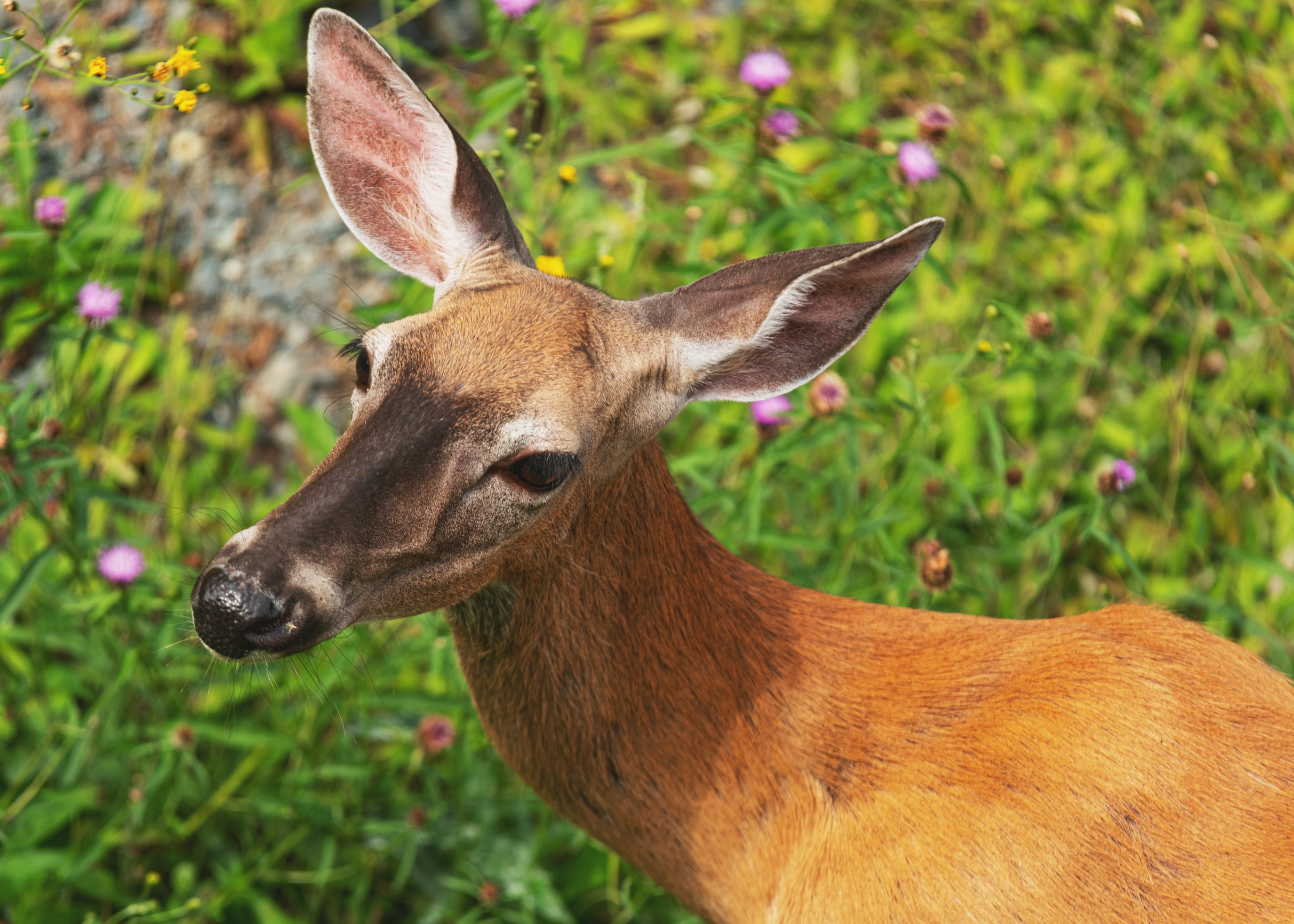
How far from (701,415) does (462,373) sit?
6.97ft

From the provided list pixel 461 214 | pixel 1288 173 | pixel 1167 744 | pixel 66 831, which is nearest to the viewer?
pixel 1167 744

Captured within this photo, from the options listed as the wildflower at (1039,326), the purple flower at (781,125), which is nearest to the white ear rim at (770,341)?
the wildflower at (1039,326)

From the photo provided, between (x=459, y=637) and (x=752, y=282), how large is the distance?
3.17 feet

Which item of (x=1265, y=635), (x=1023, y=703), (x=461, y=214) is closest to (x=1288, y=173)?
(x=1265, y=635)

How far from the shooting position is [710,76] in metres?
5.85

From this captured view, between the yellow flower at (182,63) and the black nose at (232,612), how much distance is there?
1.19 meters

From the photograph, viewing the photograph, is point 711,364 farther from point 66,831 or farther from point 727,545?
point 66,831

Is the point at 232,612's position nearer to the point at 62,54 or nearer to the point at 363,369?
the point at 363,369

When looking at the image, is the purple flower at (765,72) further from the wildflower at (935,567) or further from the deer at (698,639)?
the wildflower at (935,567)

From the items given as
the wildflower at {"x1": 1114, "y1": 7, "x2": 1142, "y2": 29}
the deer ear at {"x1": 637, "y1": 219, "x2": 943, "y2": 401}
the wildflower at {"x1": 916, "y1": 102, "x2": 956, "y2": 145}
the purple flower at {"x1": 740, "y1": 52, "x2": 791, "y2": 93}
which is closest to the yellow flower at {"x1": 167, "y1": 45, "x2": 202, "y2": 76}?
the deer ear at {"x1": 637, "y1": 219, "x2": 943, "y2": 401}

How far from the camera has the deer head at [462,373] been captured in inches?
86.7

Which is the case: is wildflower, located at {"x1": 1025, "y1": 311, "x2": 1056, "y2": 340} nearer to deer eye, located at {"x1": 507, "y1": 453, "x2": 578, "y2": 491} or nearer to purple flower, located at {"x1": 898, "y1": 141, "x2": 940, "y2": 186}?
purple flower, located at {"x1": 898, "y1": 141, "x2": 940, "y2": 186}

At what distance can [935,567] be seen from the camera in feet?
10.5

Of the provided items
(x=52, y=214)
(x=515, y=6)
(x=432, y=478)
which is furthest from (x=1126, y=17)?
(x=52, y=214)
